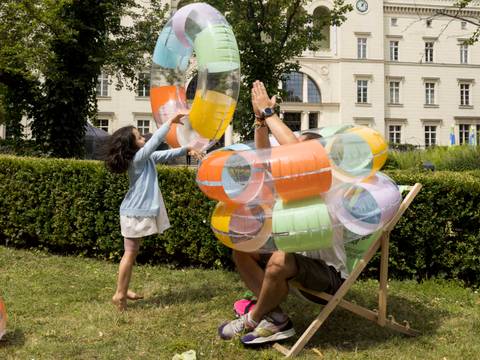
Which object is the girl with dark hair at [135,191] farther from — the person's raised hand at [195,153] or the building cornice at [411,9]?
the building cornice at [411,9]

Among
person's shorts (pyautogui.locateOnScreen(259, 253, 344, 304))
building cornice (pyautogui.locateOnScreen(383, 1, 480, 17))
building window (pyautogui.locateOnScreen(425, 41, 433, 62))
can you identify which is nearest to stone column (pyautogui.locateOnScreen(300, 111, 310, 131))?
building cornice (pyautogui.locateOnScreen(383, 1, 480, 17))

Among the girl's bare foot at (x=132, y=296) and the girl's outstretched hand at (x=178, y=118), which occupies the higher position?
the girl's outstretched hand at (x=178, y=118)

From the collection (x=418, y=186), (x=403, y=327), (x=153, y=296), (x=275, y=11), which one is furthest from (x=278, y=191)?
(x=275, y=11)

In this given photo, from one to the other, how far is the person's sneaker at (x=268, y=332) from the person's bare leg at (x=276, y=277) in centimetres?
12

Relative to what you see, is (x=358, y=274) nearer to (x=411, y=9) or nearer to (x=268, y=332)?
(x=268, y=332)

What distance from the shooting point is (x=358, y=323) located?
12.3 ft

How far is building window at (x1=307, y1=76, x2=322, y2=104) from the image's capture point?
42.3 m

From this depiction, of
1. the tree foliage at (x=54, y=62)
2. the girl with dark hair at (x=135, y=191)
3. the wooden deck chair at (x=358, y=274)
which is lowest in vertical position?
the wooden deck chair at (x=358, y=274)

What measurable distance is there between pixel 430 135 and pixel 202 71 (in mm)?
43893

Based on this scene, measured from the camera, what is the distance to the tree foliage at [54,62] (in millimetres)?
11227

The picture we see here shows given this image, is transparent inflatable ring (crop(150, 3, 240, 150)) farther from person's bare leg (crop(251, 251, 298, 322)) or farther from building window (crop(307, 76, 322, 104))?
building window (crop(307, 76, 322, 104))

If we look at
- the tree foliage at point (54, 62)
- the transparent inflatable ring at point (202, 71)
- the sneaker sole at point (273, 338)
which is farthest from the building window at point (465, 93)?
the sneaker sole at point (273, 338)

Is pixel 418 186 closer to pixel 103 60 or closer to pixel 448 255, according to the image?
pixel 448 255

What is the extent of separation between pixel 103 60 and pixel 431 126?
37.6 meters
